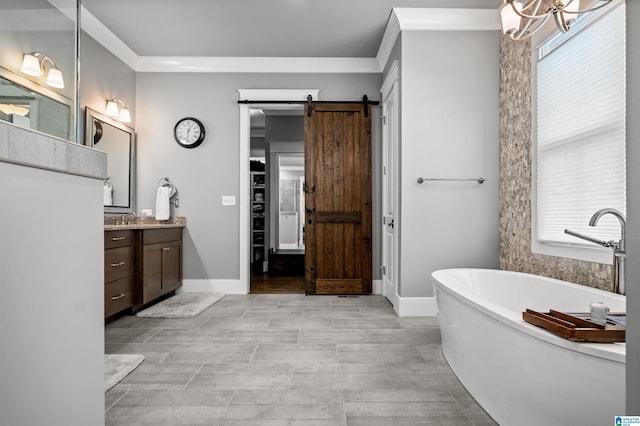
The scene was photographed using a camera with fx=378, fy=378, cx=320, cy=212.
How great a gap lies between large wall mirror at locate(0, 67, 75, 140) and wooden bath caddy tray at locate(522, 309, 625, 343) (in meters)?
1.72

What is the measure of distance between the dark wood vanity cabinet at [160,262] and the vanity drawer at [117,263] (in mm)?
157

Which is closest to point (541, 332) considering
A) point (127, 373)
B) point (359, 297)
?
point (127, 373)

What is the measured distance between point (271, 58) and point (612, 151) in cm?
358

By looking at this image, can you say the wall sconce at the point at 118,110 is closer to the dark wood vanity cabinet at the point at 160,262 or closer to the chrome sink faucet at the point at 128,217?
the chrome sink faucet at the point at 128,217

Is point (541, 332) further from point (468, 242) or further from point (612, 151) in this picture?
point (468, 242)

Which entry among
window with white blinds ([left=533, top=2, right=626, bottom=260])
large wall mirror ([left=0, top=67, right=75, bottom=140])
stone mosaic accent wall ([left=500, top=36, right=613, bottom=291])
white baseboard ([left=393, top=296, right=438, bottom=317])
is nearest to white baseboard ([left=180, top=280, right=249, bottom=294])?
white baseboard ([left=393, top=296, right=438, bottom=317])

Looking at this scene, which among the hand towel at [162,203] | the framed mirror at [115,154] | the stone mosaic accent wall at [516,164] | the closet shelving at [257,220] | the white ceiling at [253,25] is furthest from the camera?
the closet shelving at [257,220]

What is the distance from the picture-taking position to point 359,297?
432 cm

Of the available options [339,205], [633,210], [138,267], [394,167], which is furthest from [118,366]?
[394,167]

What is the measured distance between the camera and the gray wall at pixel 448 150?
11.5 ft

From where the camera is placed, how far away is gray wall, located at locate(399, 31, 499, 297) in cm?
352

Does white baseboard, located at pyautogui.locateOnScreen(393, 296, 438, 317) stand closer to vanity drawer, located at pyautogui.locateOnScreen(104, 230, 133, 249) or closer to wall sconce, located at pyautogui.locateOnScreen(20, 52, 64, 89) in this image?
vanity drawer, located at pyautogui.locateOnScreen(104, 230, 133, 249)

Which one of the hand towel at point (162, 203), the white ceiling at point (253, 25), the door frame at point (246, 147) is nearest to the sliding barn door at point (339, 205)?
the door frame at point (246, 147)

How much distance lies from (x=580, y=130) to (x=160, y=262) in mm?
3807
